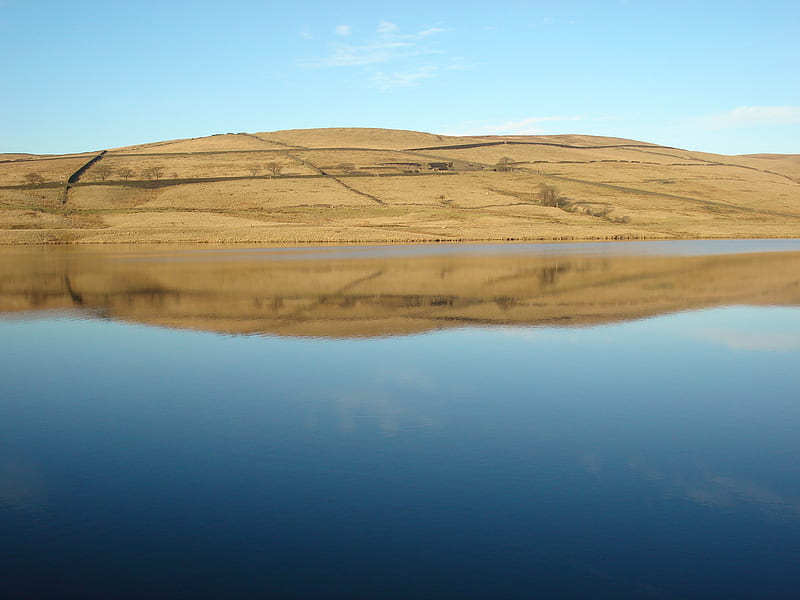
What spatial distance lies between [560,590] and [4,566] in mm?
5745

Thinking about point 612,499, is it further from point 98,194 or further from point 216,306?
point 98,194

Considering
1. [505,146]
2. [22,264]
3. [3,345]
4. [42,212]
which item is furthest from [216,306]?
[505,146]

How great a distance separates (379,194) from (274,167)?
26.6 m

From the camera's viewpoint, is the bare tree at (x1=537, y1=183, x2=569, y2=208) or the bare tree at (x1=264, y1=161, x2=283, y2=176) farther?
the bare tree at (x1=264, y1=161, x2=283, y2=176)

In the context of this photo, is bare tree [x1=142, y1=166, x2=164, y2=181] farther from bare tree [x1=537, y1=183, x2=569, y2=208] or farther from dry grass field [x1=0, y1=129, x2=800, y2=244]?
bare tree [x1=537, y1=183, x2=569, y2=208]

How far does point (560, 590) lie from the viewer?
287 inches

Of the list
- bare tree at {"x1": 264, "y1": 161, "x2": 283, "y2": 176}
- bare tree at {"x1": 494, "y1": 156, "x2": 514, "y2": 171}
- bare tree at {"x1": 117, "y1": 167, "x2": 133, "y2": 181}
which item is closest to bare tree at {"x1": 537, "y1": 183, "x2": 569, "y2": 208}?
bare tree at {"x1": 494, "y1": 156, "x2": 514, "y2": 171}

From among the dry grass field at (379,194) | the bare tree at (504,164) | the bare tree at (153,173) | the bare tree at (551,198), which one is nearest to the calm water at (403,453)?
the dry grass field at (379,194)

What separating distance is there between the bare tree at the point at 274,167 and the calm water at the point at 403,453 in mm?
90672

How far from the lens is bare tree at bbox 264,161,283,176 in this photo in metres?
114

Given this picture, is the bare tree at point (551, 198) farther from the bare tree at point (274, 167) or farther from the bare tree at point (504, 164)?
the bare tree at point (274, 167)

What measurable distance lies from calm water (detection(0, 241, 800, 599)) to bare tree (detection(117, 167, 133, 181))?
307 feet

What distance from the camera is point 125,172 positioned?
379 ft

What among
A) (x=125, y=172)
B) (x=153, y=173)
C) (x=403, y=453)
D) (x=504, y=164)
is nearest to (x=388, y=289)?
(x=403, y=453)
